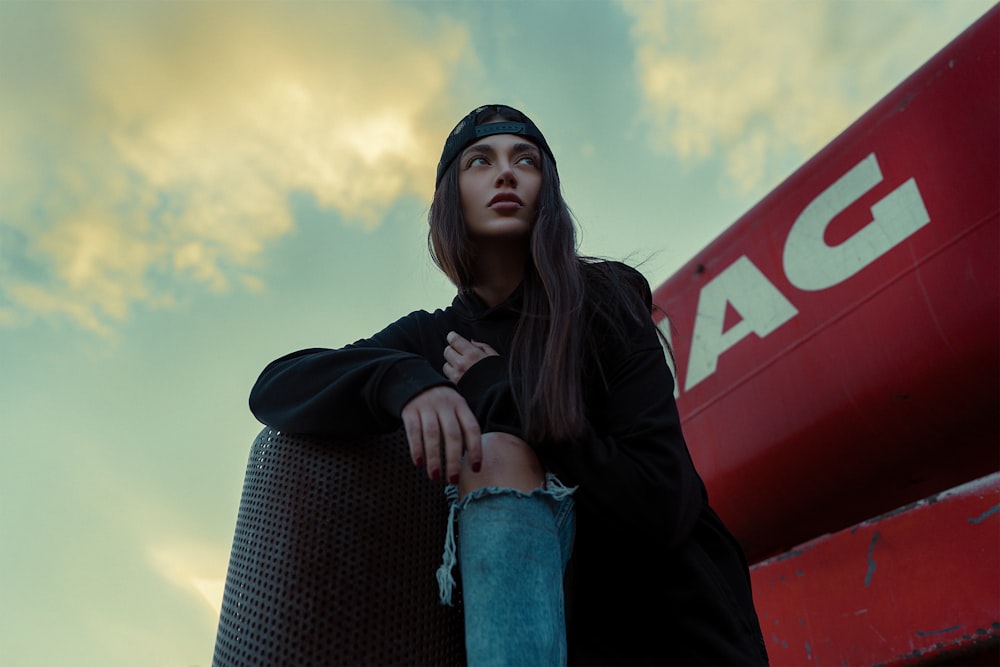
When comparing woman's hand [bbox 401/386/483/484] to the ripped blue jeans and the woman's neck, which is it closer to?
the ripped blue jeans

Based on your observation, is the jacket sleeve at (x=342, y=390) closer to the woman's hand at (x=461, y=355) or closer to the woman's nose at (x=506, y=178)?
the woman's hand at (x=461, y=355)

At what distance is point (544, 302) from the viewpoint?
4.15ft

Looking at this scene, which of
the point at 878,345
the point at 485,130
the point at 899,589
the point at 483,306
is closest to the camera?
the point at 483,306

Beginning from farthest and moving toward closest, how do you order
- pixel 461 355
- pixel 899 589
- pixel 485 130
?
pixel 899 589 < pixel 485 130 < pixel 461 355

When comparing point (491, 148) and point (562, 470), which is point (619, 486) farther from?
point (491, 148)

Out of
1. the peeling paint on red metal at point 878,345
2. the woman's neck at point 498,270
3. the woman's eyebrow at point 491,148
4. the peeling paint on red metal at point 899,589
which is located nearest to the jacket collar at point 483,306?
the woman's neck at point 498,270

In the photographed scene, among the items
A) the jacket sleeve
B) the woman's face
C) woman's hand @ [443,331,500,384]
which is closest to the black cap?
the woman's face

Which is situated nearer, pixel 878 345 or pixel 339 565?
pixel 339 565

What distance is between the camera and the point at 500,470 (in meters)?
0.96

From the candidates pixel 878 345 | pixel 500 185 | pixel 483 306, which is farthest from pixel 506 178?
pixel 878 345

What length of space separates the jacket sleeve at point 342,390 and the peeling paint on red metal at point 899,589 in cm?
129

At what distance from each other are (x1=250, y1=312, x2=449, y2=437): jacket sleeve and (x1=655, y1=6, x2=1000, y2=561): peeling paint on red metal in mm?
1078

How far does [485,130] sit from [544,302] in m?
0.42

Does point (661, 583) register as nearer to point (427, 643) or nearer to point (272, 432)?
point (427, 643)
